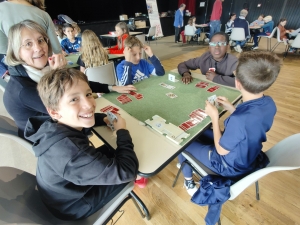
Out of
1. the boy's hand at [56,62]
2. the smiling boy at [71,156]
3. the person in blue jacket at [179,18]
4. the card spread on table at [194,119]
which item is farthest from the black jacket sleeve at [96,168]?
the person in blue jacket at [179,18]

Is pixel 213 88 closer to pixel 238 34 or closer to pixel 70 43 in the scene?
pixel 70 43

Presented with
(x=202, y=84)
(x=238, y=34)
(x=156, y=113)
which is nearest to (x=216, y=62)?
(x=202, y=84)

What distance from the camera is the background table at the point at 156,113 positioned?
84 centimetres

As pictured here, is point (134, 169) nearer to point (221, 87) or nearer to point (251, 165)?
point (251, 165)

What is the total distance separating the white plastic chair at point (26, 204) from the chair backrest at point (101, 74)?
4.49ft

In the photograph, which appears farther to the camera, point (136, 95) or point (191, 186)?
point (191, 186)

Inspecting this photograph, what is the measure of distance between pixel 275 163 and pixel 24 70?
169 centimetres

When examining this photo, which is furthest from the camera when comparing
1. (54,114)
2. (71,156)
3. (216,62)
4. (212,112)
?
(216,62)

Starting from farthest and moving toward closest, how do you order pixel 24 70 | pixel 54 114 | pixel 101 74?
pixel 101 74, pixel 24 70, pixel 54 114

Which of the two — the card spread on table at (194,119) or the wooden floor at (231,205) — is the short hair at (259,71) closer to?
the card spread on table at (194,119)

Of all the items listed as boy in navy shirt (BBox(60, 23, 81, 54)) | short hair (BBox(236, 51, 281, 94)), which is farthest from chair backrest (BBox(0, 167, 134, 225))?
boy in navy shirt (BBox(60, 23, 81, 54))

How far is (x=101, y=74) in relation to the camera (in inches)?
82.8

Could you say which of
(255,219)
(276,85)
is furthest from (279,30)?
(255,219)

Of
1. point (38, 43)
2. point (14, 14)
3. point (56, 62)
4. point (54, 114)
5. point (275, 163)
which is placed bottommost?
point (275, 163)
